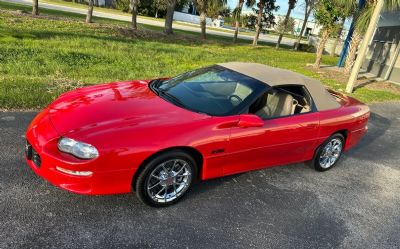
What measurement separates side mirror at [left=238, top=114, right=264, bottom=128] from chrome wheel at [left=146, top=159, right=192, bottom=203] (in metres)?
0.79

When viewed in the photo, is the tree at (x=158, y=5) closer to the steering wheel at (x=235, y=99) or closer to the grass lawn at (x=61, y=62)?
the grass lawn at (x=61, y=62)

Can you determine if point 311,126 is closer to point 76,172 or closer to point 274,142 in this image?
point 274,142

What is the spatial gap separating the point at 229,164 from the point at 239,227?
2.45 feet

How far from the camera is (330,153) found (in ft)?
18.2

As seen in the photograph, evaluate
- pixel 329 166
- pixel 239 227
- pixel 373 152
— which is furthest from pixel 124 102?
pixel 373 152

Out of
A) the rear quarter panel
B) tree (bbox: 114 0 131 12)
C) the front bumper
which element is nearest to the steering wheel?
the rear quarter panel

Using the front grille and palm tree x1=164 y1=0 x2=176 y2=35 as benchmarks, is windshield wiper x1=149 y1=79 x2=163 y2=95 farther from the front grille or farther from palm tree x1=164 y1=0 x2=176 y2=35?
palm tree x1=164 y1=0 x2=176 y2=35

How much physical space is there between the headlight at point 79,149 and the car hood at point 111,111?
14cm

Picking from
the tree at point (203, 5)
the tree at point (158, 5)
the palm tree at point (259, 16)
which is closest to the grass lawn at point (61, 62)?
the tree at point (203, 5)

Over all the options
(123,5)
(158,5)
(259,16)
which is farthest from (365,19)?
(123,5)

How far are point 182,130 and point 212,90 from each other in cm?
110

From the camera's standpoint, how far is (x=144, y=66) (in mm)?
11234

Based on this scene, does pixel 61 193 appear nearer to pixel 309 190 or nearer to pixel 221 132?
pixel 221 132

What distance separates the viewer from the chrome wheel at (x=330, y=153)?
5445 mm
